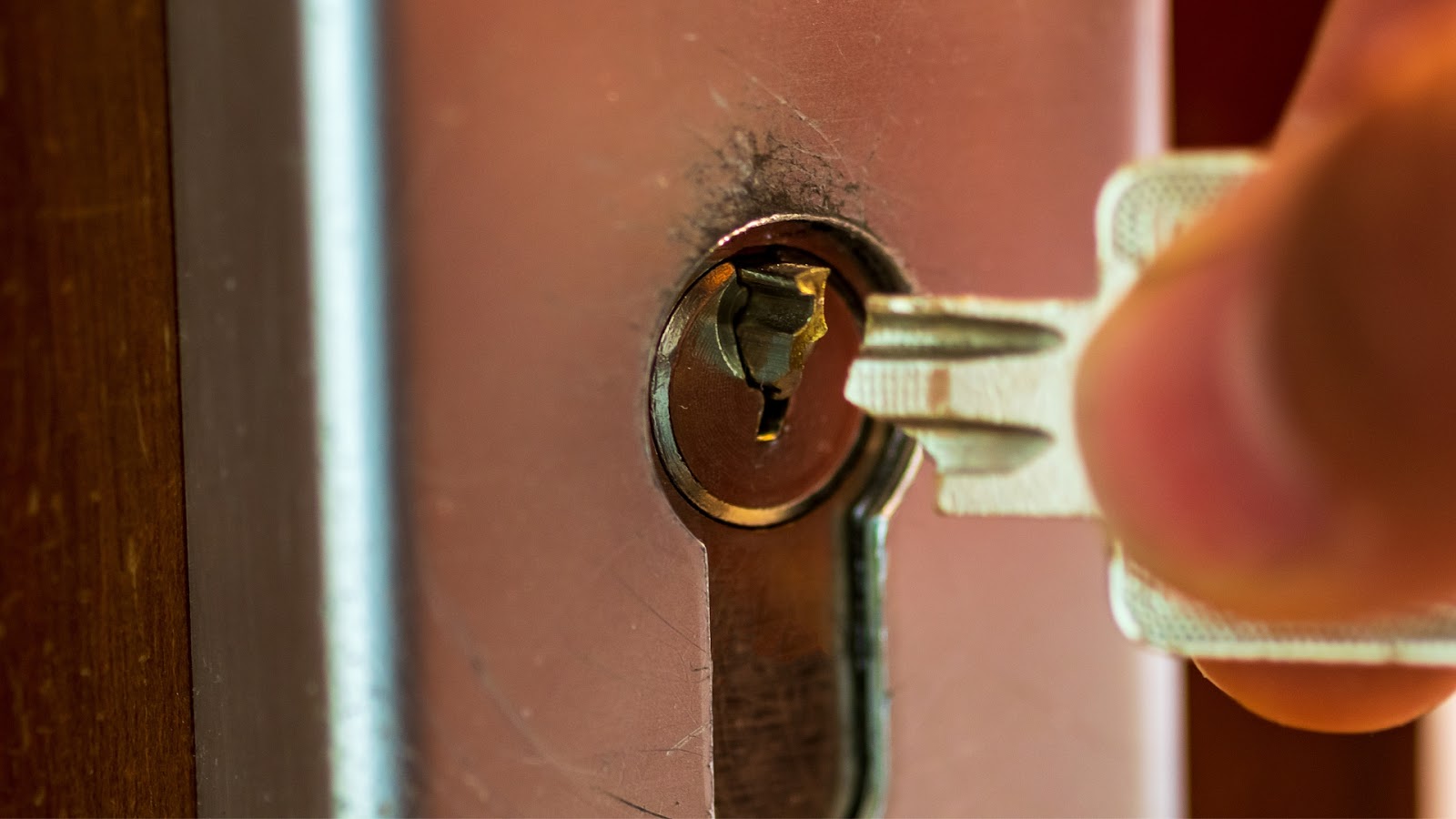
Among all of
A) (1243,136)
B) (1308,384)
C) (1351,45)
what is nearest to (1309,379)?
(1308,384)

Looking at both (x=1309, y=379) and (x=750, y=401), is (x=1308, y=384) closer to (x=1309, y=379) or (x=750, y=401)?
(x=1309, y=379)

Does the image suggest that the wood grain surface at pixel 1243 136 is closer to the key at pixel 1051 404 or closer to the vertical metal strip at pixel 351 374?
the key at pixel 1051 404

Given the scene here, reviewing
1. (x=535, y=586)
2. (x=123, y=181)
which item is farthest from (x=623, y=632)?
(x=123, y=181)

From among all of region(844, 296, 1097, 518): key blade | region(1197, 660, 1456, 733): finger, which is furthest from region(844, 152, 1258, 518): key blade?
region(1197, 660, 1456, 733): finger

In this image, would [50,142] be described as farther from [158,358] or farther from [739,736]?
[739,736]

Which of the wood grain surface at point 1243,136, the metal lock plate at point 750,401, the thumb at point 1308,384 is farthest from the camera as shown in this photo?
the wood grain surface at point 1243,136

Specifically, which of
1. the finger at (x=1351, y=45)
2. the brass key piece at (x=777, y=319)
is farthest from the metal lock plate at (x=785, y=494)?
the finger at (x=1351, y=45)
